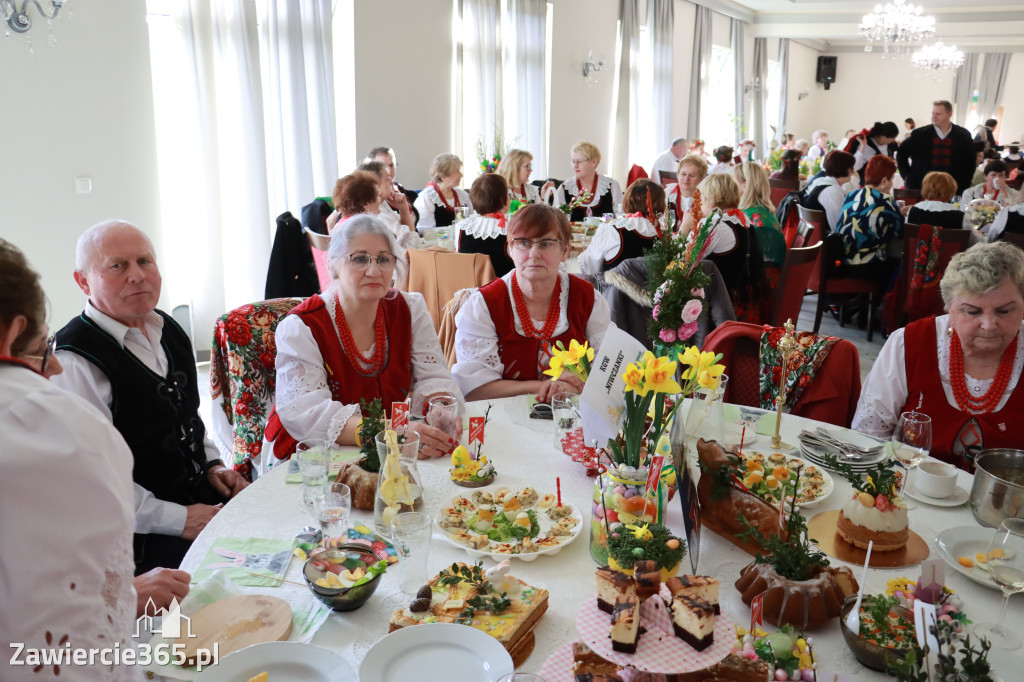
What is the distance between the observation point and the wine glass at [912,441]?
Result: 186 cm

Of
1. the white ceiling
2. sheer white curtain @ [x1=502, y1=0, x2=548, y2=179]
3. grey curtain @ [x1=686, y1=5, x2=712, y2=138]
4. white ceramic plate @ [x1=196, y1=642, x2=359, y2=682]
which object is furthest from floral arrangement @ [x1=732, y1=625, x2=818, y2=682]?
the white ceiling

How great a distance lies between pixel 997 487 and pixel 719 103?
15.3m

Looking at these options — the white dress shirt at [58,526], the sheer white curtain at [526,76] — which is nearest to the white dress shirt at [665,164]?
the sheer white curtain at [526,76]

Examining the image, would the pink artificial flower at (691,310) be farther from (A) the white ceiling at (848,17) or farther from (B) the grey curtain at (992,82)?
(B) the grey curtain at (992,82)

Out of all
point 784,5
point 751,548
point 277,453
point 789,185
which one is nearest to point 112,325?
point 277,453

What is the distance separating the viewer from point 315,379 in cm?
233

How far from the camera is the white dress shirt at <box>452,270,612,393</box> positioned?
280 cm

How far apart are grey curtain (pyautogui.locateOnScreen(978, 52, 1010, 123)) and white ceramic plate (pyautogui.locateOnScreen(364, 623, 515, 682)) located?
79.0 feet

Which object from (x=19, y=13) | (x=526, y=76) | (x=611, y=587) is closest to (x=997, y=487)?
(x=611, y=587)

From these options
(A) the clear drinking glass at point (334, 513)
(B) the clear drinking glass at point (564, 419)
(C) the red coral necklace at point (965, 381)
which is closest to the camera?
(A) the clear drinking glass at point (334, 513)

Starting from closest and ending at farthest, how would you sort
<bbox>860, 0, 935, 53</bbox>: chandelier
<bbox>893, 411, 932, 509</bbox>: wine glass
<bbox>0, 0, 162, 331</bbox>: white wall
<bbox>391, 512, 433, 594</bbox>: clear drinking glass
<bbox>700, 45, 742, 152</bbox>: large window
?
<bbox>391, 512, 433, 594</bbox>: clear drinking glass → <bbox>893, 411, 932, 509</bbox>: wine glass → <bbox>0, 0, 162, 331</bbox>: white wall → <bbox>860, 0, 935, 53</bbox>: chandelier → <bbox>700, 45, 742, 152</bbox>: large window

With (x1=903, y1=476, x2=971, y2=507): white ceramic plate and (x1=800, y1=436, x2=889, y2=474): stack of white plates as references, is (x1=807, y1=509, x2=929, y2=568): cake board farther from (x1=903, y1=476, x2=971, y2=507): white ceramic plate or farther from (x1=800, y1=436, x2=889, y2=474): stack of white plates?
(x1=800, y1=436, x2=889, y2=474): stack of white plates

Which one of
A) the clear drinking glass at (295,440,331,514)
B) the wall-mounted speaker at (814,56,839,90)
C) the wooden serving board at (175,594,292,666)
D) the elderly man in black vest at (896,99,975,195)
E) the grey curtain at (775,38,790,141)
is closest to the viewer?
the wooden serving board at (175,594,292,666)

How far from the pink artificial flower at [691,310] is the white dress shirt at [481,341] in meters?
0.45
